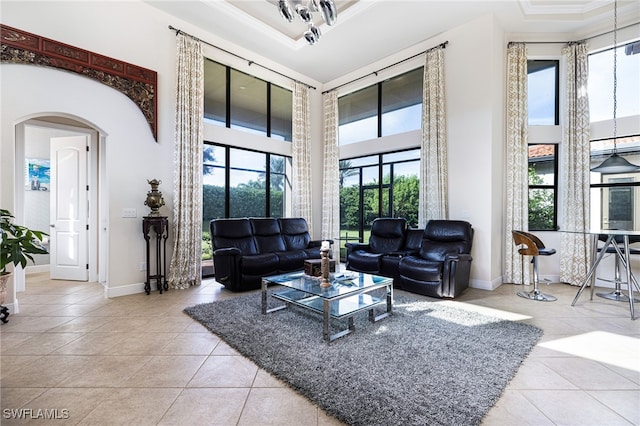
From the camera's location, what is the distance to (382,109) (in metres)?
5.95

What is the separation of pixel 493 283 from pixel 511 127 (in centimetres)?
262

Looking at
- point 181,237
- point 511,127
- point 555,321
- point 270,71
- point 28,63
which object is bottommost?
point 555,321

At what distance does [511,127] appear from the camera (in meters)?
4.66

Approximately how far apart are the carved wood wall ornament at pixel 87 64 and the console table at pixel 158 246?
1324mm

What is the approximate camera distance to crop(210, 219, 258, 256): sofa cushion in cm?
451

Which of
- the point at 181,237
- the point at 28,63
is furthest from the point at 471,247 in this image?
the point at 28,63

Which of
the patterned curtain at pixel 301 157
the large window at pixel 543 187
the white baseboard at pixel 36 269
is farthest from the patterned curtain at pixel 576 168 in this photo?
the white baseboard at pixel 36 269

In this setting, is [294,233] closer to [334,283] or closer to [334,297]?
[334,283]

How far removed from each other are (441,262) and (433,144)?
7.14 ft

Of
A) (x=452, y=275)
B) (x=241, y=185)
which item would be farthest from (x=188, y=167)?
(x=452, y=275)

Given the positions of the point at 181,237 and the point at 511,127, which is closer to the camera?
the point at 181,237

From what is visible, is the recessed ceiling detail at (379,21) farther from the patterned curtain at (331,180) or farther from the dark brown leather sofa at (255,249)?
the dark brown leather sofa at (255,249)

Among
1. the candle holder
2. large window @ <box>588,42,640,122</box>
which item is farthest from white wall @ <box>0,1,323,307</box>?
large window @ <box>588,42,640,122</box>

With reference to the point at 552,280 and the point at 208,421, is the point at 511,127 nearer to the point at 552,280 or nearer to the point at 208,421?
the point at 552,280
